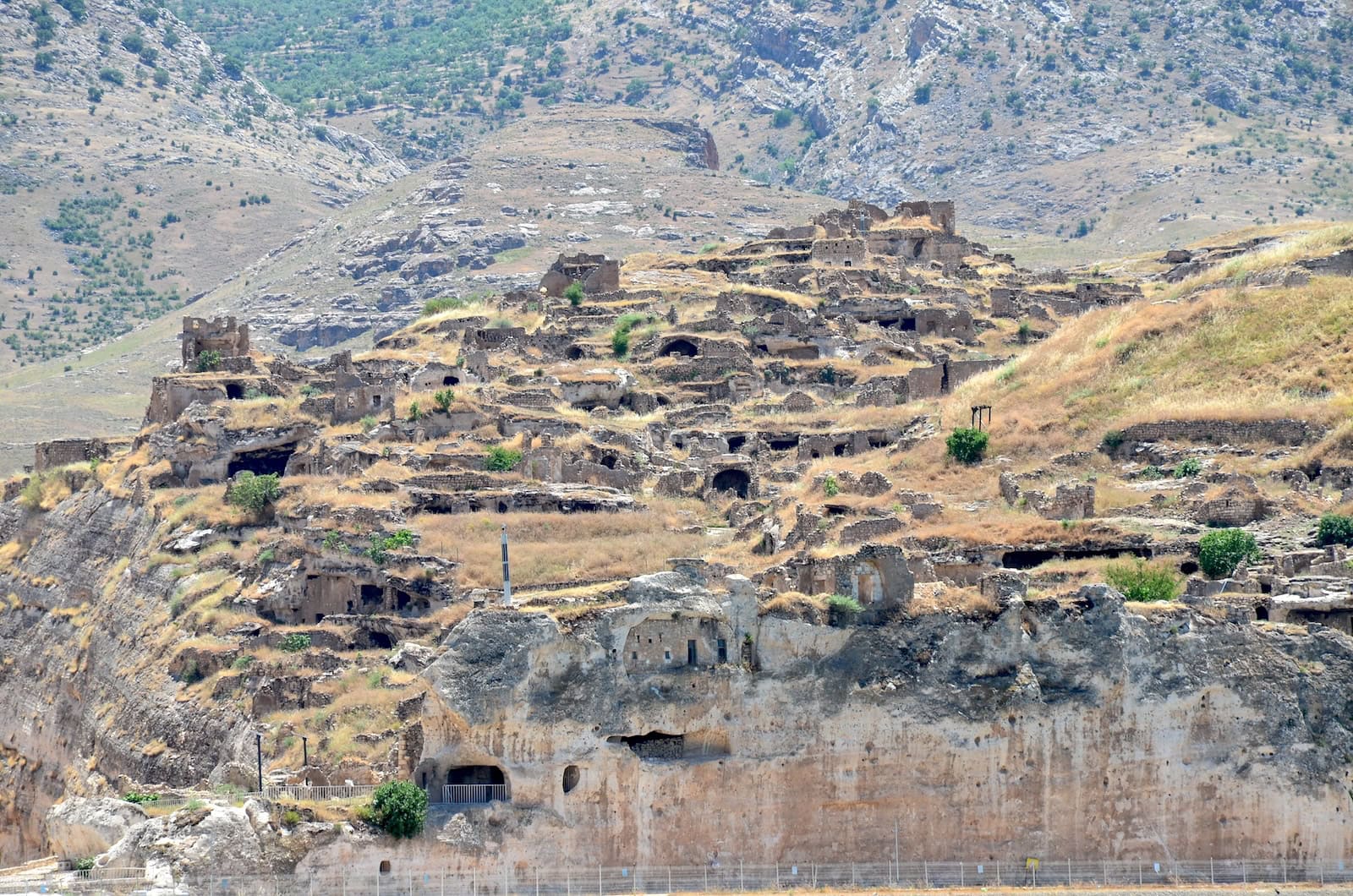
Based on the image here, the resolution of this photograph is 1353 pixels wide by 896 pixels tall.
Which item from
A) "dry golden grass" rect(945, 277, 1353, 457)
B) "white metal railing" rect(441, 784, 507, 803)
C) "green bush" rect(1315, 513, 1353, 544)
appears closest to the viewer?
"white metal railing" rect(441, 784, 507, 803)

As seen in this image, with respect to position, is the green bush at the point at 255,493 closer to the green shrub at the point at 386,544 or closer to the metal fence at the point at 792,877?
the green shrub at the point at 386,544

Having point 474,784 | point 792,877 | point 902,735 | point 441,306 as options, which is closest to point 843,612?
point 902,735

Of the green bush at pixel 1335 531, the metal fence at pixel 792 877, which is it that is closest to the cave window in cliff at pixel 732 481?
the green bush at pixel 1335 531

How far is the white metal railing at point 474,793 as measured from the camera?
189 feet

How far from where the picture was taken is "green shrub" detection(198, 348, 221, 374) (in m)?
94.2

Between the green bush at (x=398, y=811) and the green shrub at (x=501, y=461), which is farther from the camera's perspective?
the green shrub at (x=501, y=461)

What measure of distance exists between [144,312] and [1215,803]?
13422 cm

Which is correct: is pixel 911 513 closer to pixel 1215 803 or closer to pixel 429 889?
pixel 1215 803

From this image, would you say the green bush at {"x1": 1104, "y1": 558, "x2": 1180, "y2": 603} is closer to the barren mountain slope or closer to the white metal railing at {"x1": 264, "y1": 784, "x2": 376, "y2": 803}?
the white metal railing at {"x1": 264, "y1": 784, "x2": 376, "y2": 803}

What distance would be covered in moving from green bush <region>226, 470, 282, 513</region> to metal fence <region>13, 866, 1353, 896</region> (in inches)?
1024

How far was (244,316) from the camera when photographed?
15775 centimetres

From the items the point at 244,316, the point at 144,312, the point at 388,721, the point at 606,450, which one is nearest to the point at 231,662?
the point at 388,721

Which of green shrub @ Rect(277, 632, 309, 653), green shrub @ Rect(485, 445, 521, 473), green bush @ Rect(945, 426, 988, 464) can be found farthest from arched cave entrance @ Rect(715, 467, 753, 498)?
green shrub @ Rect(277, 632, 309, 653)

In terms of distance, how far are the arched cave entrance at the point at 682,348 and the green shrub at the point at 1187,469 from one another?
93.4 ft
